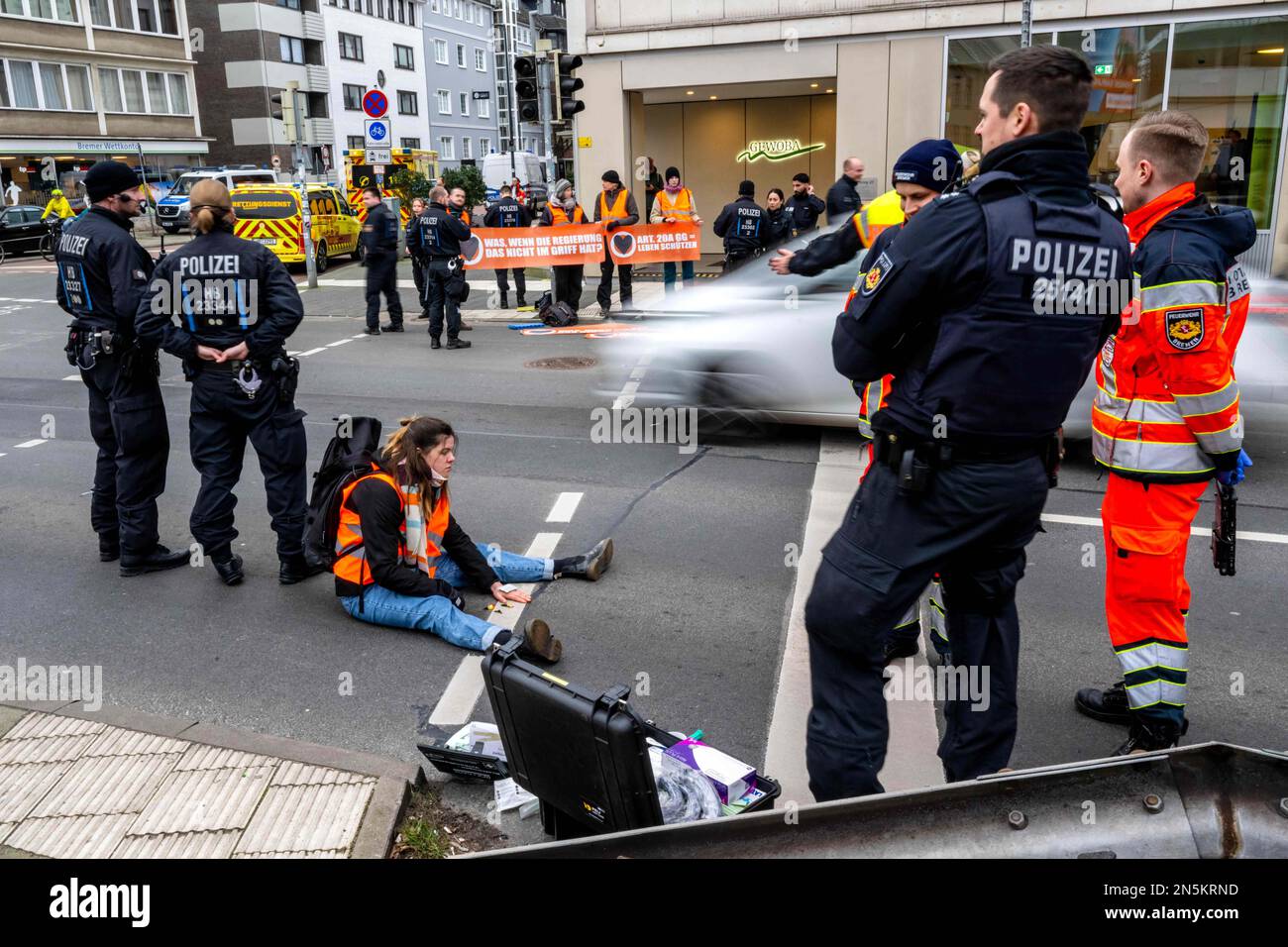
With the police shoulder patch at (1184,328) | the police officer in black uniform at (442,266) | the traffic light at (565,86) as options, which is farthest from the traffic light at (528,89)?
the police shoulder patch at (1184,328)

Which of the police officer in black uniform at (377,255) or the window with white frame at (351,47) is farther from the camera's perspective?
the window with white frame at (351,47)

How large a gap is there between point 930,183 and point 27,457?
7350mm

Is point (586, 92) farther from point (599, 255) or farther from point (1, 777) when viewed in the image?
point (1, 777)

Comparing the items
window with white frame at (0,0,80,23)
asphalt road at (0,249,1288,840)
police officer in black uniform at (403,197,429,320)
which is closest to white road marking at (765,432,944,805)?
asphalt road at (0,249,1288,840)

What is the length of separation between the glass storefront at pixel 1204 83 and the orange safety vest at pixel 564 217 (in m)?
6.59

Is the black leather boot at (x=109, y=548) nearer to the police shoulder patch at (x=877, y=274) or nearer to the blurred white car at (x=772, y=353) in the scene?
the blurred white car at (x=772, y=353)

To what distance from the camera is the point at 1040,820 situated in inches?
83.9

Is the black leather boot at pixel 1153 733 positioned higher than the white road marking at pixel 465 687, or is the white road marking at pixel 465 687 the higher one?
the black leather boot at pixel 1153 733

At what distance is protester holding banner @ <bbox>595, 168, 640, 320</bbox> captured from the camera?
15609 millimetres

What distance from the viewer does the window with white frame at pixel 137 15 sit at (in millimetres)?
43875

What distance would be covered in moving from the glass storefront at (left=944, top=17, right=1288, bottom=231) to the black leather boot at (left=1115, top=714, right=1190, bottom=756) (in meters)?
15.1

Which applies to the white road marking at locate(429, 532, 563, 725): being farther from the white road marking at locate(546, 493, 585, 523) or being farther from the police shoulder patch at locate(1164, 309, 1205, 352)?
the police shoulder patch at locate(1164, 309, 1205, 352)

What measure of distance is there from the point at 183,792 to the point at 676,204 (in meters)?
14.0
